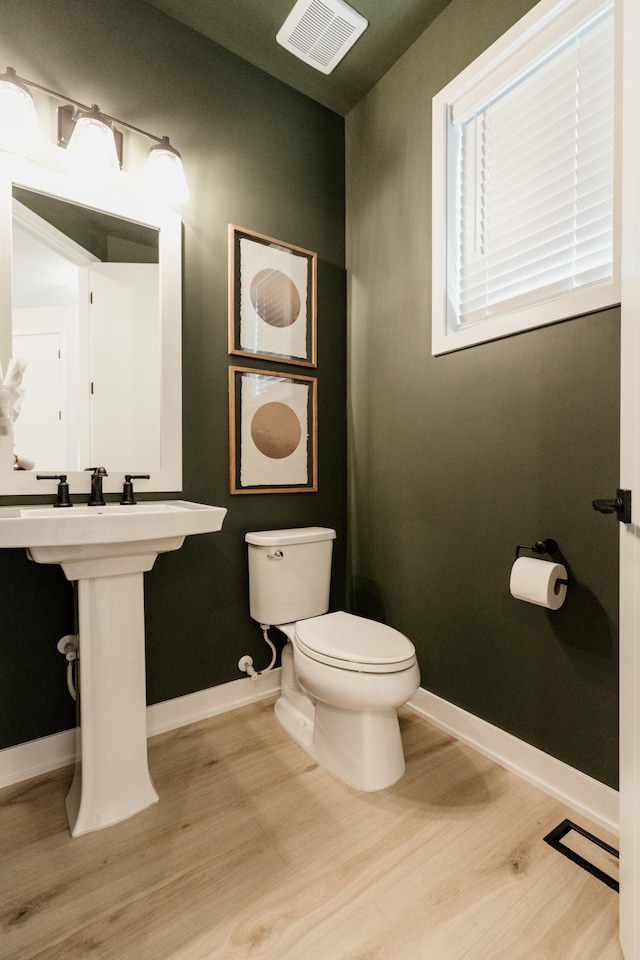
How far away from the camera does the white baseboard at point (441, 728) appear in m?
1.38

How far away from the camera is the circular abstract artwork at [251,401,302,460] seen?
2064 mm

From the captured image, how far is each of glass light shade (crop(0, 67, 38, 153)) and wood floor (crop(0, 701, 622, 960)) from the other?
2097mm

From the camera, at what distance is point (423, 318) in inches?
75.2

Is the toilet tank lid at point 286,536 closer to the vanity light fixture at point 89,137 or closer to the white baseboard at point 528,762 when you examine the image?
the white baseboard at point 528,762

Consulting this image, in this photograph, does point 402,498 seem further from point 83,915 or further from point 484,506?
point 83,915

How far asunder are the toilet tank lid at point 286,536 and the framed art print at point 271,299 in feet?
2.53

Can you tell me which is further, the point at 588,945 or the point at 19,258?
the point at 19,258

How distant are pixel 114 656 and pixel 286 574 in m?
0.73

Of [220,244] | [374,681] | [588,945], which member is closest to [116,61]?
→ [220,244]

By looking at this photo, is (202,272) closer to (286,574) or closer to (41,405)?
Answer: (41,405)

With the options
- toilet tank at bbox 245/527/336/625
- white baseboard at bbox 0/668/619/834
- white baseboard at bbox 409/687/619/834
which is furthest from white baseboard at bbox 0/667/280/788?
white baseboard at bbox 409/687/619/834

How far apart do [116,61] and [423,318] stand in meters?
1.47

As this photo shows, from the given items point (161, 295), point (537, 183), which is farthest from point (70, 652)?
point (537, 183)

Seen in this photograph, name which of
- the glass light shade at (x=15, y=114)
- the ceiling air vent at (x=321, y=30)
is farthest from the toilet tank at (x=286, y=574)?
the ceiling air vent at (x=321, y=30)
